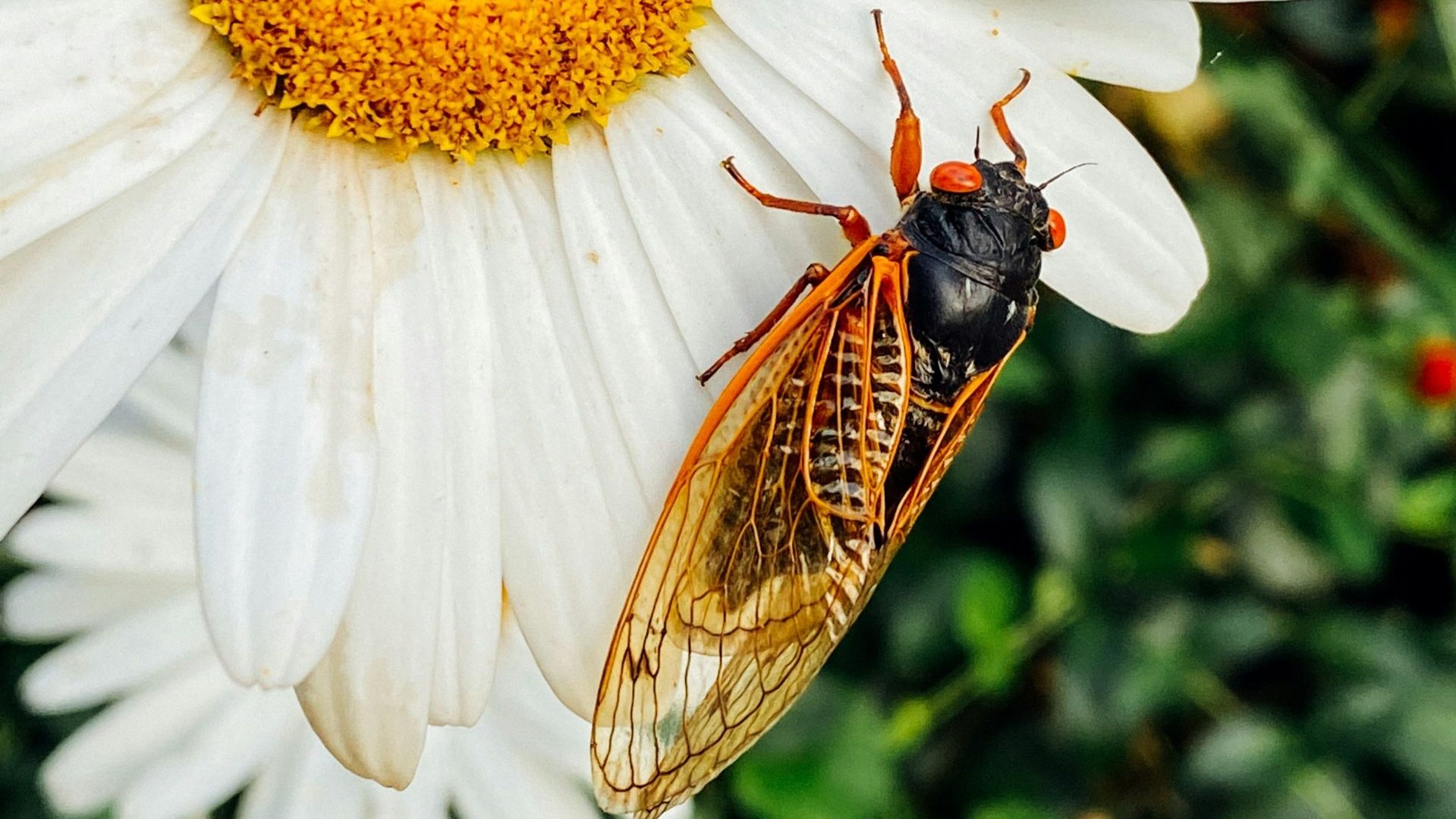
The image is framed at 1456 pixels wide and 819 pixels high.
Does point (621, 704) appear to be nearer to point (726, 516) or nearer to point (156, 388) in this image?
point (726, 516)

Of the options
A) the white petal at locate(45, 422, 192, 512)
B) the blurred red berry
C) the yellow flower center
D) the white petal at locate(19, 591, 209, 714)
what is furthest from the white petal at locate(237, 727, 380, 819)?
the blurred red berry

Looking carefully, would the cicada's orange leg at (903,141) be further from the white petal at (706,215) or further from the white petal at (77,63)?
the white petal at (77,63)

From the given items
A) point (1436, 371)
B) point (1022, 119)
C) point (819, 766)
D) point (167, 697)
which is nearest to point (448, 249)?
point (1022, 119)

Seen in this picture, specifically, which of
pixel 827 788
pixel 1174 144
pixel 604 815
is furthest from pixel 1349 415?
pixel 604 815

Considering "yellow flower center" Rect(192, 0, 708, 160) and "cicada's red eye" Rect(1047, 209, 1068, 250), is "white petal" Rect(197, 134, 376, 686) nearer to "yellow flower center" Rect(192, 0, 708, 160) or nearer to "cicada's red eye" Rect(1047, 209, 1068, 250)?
"yellow flower center" Rect(192, 0, 708, 160)

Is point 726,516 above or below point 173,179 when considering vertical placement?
below

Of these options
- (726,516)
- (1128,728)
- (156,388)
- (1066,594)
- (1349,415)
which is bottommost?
(1128,728)
